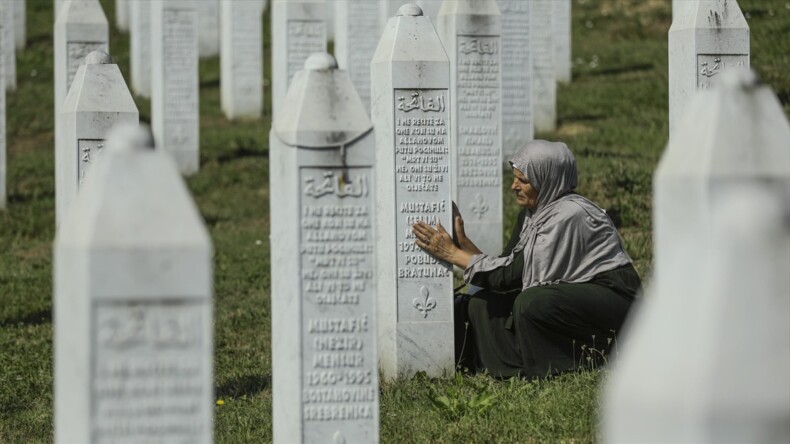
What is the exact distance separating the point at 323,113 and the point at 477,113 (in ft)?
20.1

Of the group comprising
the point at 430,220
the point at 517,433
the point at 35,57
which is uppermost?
the point at 35,57

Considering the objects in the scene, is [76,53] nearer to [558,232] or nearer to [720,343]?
[558,232]

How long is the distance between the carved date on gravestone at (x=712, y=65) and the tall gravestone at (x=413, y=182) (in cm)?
155

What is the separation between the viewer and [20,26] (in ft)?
85.2

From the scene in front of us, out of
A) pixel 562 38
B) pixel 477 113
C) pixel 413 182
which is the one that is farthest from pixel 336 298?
pixel 562 38

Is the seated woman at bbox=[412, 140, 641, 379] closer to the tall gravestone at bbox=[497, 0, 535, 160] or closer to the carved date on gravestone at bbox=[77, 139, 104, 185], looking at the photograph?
the carved date on gravestone at bbox=[77, 139, 104, 185]

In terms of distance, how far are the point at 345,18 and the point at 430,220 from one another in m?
8.10

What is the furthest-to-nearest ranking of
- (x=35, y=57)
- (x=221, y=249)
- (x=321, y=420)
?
(x=35, y=57) → (x=221, y=249) → (x=321, y=420)

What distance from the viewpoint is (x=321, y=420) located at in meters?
6.05

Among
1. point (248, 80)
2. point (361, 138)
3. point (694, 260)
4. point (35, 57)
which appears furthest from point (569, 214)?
point (35, 57)

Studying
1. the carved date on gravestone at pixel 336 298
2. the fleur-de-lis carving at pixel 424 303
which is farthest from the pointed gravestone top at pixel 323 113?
the fleur-de-lis carving at pixel 424 303

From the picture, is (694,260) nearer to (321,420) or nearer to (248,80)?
(321,420)

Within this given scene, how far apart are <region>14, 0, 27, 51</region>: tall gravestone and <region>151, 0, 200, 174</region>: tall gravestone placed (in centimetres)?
816

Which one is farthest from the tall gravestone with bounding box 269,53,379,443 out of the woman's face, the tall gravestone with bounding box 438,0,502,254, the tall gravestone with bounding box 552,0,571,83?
the tall gravestone with bounding box 552,0,571,83
